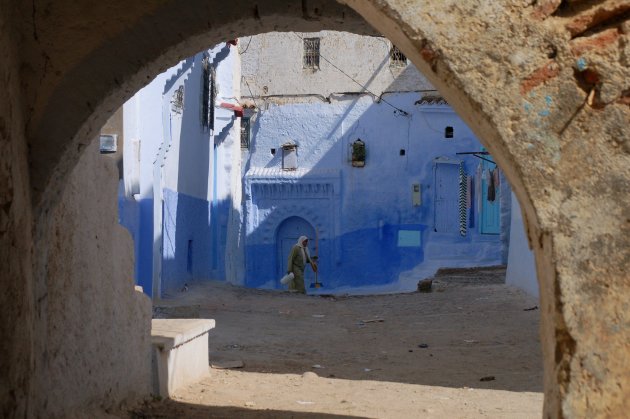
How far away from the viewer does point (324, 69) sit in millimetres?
25312

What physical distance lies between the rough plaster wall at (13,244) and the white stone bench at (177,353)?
6.88ft

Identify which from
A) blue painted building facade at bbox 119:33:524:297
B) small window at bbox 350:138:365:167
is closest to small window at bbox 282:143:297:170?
blue painted building facade at bbox 119:33:524:297

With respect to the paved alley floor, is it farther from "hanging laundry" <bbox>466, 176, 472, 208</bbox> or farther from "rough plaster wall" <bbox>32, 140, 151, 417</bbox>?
"hanging laundry" <bbox>466, 176, 472, 208</bbox>

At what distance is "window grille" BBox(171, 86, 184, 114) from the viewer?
48.1 feet

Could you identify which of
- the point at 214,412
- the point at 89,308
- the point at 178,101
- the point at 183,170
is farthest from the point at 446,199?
the point at 89,308

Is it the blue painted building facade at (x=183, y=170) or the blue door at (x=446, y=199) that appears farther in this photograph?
the blue door at (x=446, y=199)

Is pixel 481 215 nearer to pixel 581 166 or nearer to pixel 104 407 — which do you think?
pixel 104 407

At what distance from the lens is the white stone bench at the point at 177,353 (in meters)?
5.91

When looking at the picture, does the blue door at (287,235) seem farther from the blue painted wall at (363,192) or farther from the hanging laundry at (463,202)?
the hanging laundry at (463,202)

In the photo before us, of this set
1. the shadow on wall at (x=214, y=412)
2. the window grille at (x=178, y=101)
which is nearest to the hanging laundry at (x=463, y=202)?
the window grille at (x=178, y=101)

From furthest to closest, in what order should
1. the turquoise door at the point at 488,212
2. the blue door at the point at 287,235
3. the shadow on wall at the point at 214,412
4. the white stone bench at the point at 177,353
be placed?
1. the blue door at the point at 287,235
2. the turquoise door at the point at 488,212
3. the white stone bench at the point at 177,353
4. the shadow on wall at the point at 214,412

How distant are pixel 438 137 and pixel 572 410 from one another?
72.7 ft

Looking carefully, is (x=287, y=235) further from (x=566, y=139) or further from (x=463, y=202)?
(x=566, y=139)

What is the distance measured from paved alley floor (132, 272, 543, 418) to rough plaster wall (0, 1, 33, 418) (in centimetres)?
166
